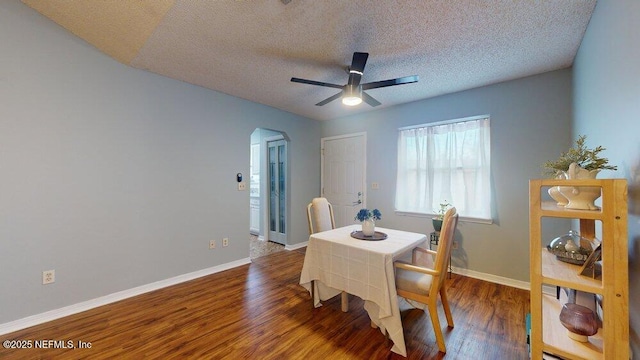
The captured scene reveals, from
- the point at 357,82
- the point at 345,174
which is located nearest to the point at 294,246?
the point at 345,174

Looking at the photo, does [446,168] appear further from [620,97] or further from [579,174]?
[579,174]

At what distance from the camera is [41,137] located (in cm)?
224

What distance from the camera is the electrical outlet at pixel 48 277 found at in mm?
2248

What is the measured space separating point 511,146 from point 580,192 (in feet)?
7.39

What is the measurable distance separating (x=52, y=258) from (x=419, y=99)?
4.65 m

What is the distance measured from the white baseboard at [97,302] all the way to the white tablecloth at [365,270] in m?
1.65

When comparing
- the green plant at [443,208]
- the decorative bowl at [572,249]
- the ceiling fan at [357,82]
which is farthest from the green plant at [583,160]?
the green plant at [443,208]

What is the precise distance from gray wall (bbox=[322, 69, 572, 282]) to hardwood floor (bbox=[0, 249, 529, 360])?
18.6 inches

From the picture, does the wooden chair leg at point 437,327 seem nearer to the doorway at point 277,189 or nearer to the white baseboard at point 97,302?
the white baseboard at point 97,302

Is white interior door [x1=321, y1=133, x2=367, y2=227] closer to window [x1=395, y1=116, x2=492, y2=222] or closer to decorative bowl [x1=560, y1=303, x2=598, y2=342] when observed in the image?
window [x1=395, y1=116, x2=492, y2=222]

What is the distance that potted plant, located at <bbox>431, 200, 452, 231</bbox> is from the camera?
329 centimetres

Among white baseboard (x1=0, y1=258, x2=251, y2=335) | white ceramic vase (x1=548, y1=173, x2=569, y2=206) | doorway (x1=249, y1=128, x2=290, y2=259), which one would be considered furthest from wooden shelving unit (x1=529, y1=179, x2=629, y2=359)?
doorway (x1=249, y1=128, x2=290, y2=259)

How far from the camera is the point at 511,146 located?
3.02m

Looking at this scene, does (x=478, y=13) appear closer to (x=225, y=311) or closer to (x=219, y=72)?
(x=219, y=72)
